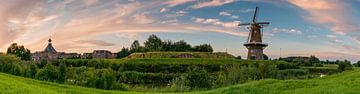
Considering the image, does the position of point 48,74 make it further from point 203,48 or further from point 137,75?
point 203,48

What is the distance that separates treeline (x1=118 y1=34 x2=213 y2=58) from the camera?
94125 mm

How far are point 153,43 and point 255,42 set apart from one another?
2922 cm

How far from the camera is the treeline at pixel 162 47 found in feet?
309

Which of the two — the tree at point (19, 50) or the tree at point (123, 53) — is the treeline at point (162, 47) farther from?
the tree at point (19, 50)

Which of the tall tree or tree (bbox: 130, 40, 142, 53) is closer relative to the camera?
the tall tree

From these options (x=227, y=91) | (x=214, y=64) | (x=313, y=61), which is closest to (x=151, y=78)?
(x=214, y=64)

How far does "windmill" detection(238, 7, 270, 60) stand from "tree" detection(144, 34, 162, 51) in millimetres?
24592

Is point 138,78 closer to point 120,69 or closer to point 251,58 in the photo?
point 120,69

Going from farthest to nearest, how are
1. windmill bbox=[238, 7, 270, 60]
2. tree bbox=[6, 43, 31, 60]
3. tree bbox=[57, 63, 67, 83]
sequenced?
tree bbox=[6, 43, 31, 60], windmill bbox=[238, 7, 270, 60], tree bbox=[57, 63, 67, 83]

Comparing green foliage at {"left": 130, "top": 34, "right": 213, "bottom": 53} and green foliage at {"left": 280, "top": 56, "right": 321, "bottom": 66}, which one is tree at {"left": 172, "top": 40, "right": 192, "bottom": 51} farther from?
green foliage at {"left": 280, "top": 56, "right": 321, "bottom": 66}

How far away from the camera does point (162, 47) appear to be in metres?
96.6

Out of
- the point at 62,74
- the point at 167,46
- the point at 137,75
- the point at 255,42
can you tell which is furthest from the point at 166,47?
the point at 62,74

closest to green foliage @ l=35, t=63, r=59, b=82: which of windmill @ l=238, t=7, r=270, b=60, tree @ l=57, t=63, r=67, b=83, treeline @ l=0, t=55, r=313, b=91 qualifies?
treeline @ l=0, t=55, r=313, b=91

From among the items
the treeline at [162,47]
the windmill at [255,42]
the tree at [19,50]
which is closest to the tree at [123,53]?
the treeline at [162,47]
